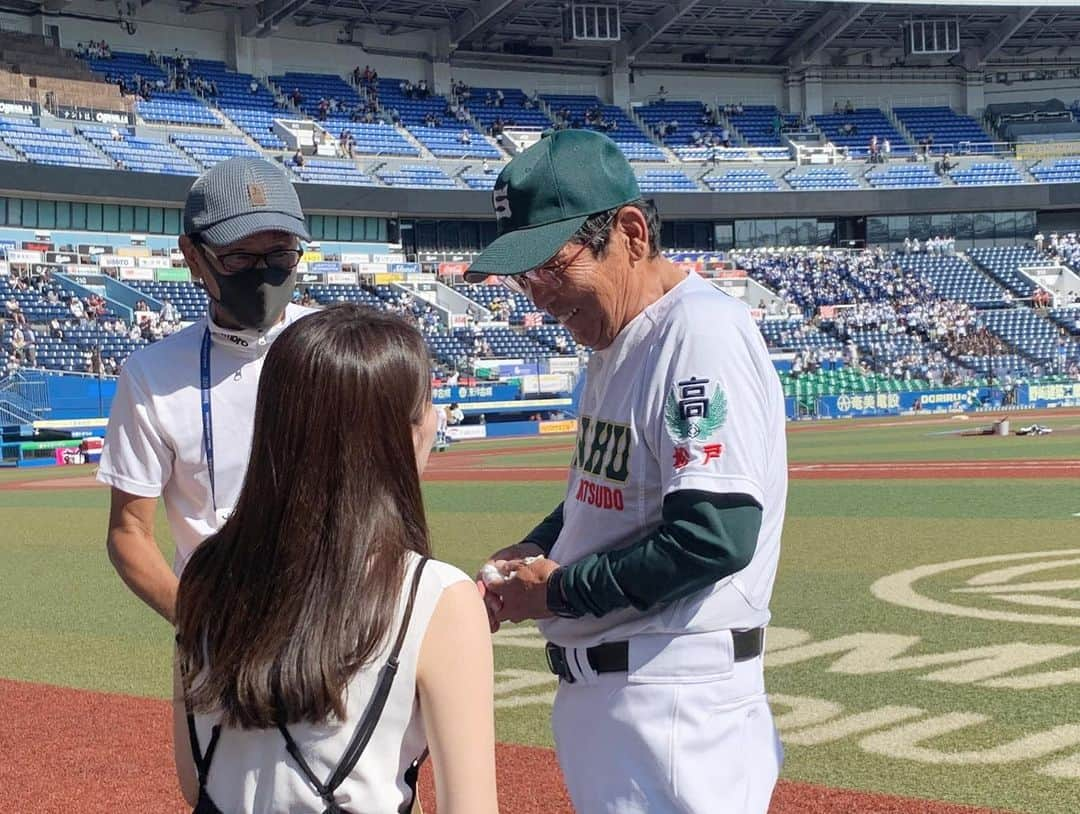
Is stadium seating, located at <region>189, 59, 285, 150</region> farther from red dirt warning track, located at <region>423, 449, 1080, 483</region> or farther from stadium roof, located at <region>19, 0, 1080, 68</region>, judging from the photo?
red dirt warning track, located at <region>423, 449, 1080, 483</region>

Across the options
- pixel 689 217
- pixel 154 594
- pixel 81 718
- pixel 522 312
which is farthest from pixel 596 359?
pixel 689 217

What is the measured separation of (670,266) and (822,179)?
6231 cm

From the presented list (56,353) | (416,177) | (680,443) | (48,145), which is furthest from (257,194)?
(416,177)

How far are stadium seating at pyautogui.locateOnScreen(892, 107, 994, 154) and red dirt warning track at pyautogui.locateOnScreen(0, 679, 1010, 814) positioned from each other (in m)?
65.6

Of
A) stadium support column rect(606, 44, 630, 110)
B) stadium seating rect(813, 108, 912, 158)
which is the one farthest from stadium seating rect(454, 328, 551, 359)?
stadium seating rect(813, 108, 912, 158)

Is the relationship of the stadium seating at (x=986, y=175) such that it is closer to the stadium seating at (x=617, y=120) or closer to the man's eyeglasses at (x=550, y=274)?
the stadium seating at (x=617, y=120)

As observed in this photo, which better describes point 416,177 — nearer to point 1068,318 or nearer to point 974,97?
point 1068,318

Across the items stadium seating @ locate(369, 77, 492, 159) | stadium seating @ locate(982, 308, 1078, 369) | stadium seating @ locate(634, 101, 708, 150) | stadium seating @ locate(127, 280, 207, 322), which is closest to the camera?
stadium seating @ locate(127, 280, 207, 322)

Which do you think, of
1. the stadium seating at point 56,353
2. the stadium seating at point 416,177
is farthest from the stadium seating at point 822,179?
the stadium seating at point 56,353

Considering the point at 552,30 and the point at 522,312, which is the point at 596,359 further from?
the point at 552,30

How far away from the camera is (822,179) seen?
63.1 meters

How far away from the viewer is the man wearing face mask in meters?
3.62

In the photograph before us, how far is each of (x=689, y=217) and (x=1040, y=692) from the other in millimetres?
56448

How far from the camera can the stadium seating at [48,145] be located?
46.6m
